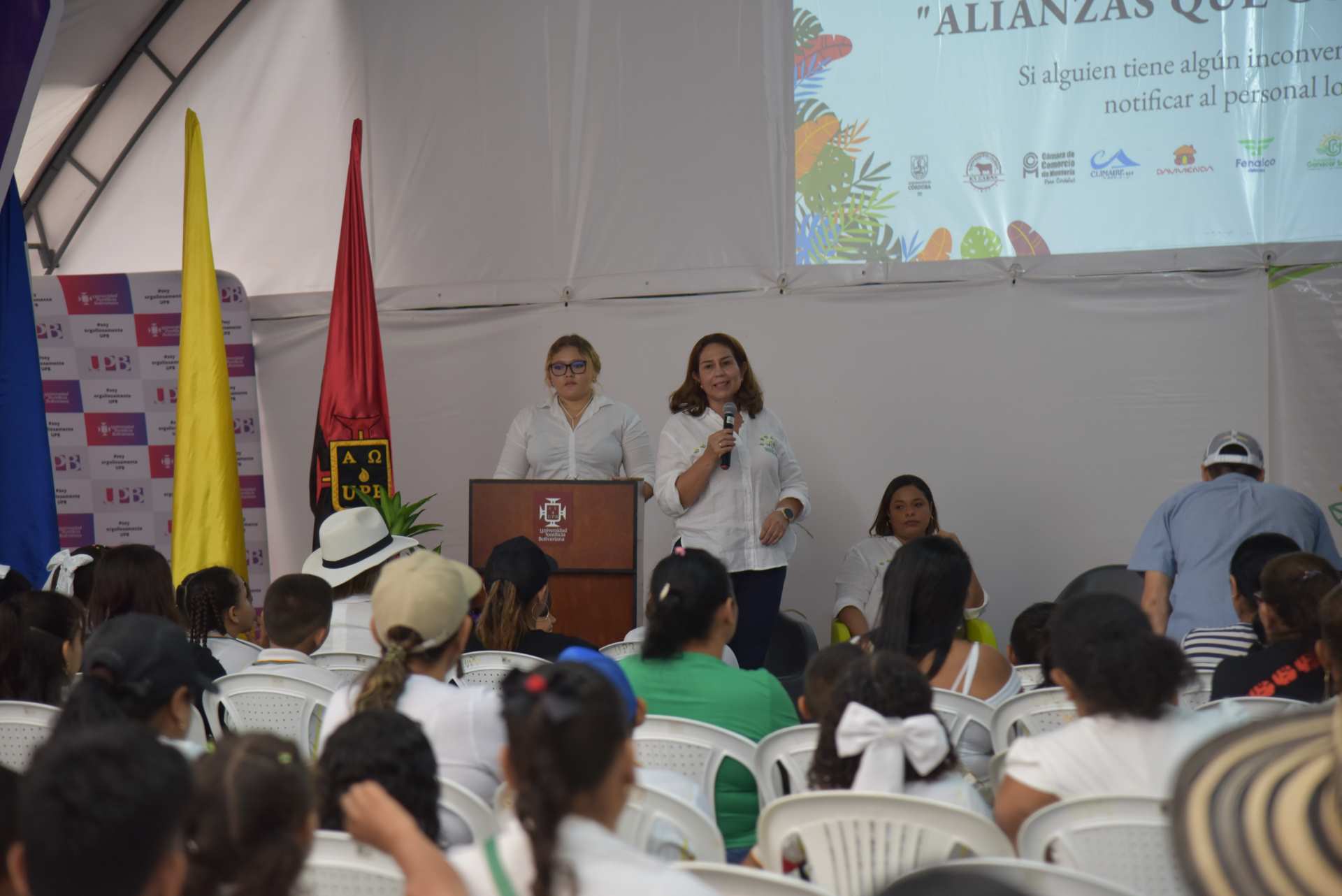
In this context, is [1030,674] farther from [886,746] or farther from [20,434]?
[20,434]

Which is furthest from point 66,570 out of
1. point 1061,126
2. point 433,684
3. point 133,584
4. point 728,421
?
point 1061,126

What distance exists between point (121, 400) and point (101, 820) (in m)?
6.19

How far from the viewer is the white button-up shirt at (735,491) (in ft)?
16.3

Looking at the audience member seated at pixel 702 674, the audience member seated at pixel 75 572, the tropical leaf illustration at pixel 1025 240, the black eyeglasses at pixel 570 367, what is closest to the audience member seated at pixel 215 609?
the audience member seated at pixel 75 572

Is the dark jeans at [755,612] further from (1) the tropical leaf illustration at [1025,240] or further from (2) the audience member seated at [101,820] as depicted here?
(2) the audience member seated at [101,820]

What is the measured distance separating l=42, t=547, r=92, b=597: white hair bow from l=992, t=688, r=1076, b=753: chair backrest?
320 centimetres

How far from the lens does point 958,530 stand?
6113 mm

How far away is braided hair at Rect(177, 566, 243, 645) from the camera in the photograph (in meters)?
3.86

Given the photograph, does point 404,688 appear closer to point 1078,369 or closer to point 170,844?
point 170,844

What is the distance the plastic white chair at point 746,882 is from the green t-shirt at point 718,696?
106cm

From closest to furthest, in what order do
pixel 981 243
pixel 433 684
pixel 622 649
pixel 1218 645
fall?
pixel 433 684, pixel 1218 645, pixel 622 649, pixel 981 243

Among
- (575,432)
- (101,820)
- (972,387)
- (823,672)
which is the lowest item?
(823,672)

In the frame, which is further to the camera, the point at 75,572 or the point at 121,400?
the point at 121,400

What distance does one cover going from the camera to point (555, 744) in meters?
1.43
